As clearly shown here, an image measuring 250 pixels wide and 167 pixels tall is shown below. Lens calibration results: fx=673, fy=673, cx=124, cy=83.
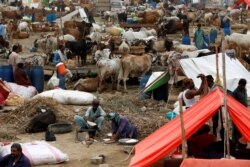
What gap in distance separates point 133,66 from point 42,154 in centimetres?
763

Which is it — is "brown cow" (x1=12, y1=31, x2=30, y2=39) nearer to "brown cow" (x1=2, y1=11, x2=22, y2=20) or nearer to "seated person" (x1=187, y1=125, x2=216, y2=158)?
"brown cow" (x1=2, y1=11, x2=22, y2=20)

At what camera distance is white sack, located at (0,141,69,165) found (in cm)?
1034

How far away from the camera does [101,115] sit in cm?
1210

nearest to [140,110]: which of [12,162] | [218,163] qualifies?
[12,162]

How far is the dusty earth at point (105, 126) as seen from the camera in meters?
10.9

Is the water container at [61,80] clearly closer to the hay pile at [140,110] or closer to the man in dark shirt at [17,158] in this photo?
the hay pile at [140,110]

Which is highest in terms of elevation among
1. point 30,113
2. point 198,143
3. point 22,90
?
point 198,143

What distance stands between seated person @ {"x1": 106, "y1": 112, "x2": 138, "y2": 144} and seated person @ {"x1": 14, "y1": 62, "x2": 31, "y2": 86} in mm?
4859

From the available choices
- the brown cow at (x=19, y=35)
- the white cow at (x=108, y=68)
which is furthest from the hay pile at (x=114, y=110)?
the brown cow at (x=19, y=35)

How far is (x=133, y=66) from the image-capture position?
17.8 metres

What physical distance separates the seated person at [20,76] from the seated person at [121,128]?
4859 mm

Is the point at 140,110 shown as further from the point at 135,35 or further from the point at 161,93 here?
the point at 135,35

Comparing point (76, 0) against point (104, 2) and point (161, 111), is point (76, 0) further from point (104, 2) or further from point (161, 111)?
point (161, 111)

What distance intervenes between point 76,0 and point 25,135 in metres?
45.2
